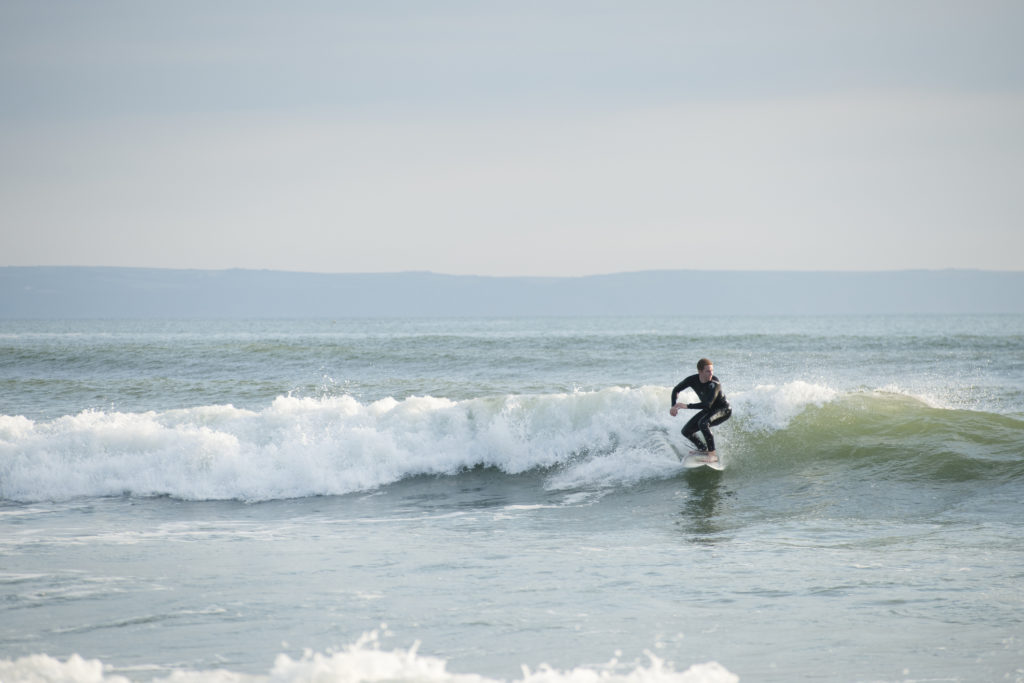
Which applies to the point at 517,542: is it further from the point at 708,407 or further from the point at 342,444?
the point at 342,444

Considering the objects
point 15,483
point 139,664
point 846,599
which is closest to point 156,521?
point 15,483

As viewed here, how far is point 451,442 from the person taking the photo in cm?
1510

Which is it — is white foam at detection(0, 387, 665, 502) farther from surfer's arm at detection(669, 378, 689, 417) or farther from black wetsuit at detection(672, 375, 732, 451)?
surfer's arm at detection(669, 378, 689, 417)

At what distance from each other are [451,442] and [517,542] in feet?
18.0

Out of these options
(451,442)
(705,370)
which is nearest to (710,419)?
(705,370)

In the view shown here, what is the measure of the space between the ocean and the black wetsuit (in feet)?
2.51

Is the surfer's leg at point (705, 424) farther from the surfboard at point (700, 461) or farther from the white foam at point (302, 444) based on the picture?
the white foam at point (302, 444)

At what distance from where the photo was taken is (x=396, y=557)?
29.7ft

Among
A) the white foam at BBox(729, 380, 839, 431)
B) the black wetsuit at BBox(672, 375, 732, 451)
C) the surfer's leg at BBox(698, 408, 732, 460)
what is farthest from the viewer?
the white foam at BBox(729, 380, 839, 431)

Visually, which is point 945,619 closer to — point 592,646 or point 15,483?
point 592,646

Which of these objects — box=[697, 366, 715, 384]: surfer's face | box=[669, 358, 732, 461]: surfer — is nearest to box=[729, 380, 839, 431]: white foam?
box=[669, 358, 732, 461]: surfer

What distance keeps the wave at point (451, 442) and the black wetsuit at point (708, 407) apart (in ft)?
2.73

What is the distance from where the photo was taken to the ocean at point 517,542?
6191 mm

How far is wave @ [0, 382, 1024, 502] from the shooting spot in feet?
43.8
